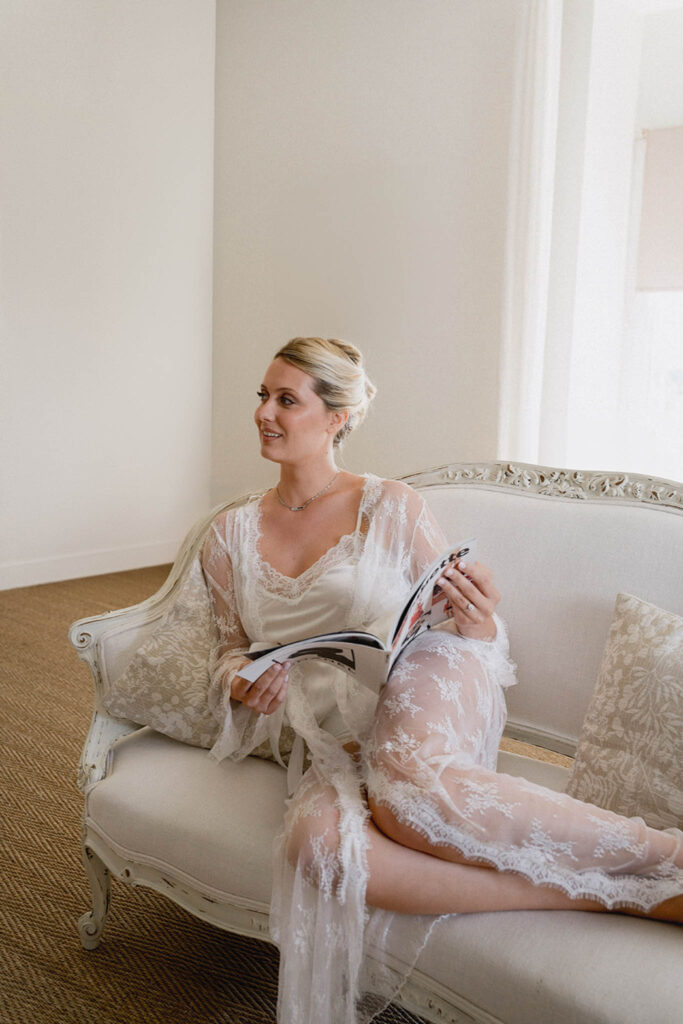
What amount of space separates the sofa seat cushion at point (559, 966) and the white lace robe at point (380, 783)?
4 centimetres

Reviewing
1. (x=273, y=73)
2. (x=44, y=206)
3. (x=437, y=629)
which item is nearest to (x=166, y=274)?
(x=44, y=206)

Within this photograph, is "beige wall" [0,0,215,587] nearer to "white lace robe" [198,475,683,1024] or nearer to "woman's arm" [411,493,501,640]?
"white lace robe" [198,475,683,1024]

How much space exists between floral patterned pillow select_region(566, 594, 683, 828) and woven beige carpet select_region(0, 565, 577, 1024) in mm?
578

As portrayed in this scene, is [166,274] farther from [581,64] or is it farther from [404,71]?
[581,64]

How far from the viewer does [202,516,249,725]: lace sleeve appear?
178 centimetres

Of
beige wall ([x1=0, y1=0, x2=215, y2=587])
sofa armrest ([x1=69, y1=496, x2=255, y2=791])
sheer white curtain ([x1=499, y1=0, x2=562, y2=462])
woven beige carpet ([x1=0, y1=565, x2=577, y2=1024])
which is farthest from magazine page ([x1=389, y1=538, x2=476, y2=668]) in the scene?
beige wall ([x1=0, y1=0, x2=215, y2=587])

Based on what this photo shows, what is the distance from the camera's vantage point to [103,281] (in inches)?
201

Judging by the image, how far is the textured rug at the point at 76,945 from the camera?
171 centimetres

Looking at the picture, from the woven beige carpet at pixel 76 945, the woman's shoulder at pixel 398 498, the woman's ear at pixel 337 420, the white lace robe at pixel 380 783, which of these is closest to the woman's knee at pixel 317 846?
the white lace robe at pixel 380 783

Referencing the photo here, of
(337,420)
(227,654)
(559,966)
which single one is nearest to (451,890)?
(559,966)

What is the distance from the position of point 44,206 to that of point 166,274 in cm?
87

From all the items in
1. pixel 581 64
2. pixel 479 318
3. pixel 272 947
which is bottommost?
pixel 272 947

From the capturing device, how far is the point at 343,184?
16.9 feet

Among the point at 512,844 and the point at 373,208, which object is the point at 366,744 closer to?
the point at 512,844
